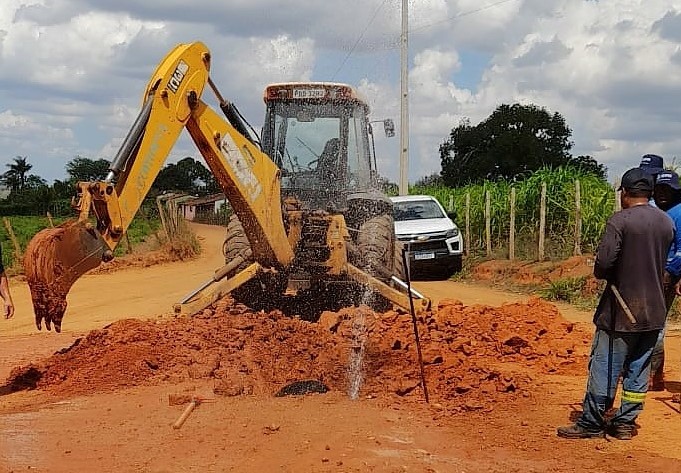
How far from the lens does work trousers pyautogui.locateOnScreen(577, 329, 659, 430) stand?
19.9 feet

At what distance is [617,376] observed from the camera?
6.12 metres

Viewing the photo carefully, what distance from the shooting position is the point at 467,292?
1672 centimetres

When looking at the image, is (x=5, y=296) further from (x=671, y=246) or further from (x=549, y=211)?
(x=549, y=211)

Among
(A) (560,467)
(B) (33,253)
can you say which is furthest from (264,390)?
(A) (560,467)

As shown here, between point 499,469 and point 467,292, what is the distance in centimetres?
1153

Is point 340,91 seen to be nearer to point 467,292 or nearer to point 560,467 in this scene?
point 560,467

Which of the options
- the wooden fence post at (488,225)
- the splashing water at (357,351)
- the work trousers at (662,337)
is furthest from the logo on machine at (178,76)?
the wooden fence post at (488,225)

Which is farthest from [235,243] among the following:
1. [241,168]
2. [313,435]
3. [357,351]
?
[313,435]

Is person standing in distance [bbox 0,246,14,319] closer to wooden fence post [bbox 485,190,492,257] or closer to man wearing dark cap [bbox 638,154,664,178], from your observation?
man wearing dark cap [bbox 638,154,664,178]

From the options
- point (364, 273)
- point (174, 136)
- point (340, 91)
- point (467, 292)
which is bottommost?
point (467, 292)

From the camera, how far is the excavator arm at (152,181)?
21.3ft

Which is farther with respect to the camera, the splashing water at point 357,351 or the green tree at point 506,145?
the green tree at point 506,145

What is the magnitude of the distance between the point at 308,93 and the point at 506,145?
4475cm

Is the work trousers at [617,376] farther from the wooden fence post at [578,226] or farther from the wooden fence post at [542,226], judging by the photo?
the wooden fence post at [542,226]
